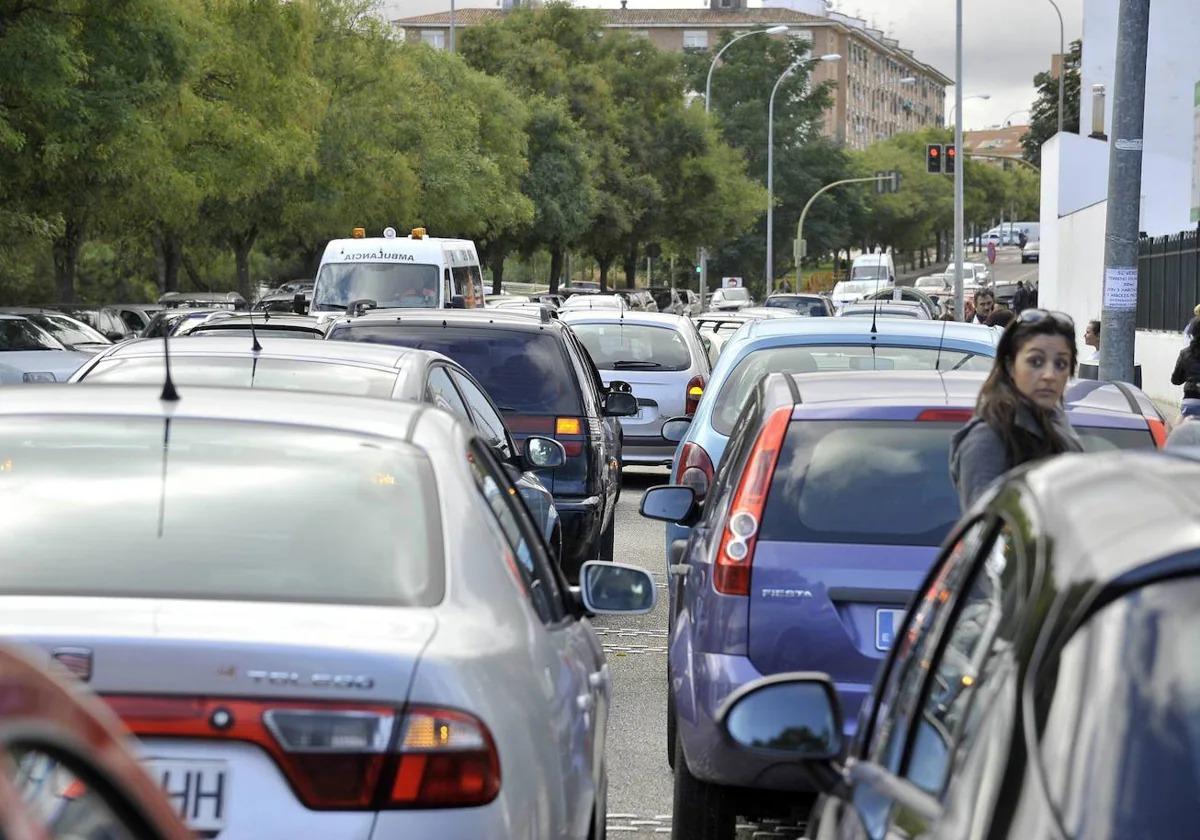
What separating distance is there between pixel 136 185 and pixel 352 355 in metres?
26.1

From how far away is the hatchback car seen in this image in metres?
2.04

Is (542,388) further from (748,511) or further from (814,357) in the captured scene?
(748,511)

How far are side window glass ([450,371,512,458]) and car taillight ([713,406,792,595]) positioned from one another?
3.65 m

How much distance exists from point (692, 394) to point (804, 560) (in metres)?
13.5

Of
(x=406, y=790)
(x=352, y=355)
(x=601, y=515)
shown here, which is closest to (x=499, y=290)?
(x=601, y=515)

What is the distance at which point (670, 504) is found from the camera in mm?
8008

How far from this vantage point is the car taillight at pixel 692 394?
1928 cm

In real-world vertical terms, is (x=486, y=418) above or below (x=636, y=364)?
above

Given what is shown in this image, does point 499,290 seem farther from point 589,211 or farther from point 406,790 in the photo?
point 406,790

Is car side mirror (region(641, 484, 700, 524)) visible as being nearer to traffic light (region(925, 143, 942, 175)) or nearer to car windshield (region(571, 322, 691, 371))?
car windshield (region(571, 322, 691, 371))

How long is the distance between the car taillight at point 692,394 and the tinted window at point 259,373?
1098cm

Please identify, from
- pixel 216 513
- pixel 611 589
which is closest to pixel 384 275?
pixel 611 589

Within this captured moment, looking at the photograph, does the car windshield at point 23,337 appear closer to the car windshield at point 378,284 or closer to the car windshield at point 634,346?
the car windshield at point 378,284

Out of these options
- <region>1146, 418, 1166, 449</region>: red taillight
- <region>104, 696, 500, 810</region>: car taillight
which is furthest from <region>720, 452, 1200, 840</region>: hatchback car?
<region>1146, 418, 1166, 449</region>: red taillight
